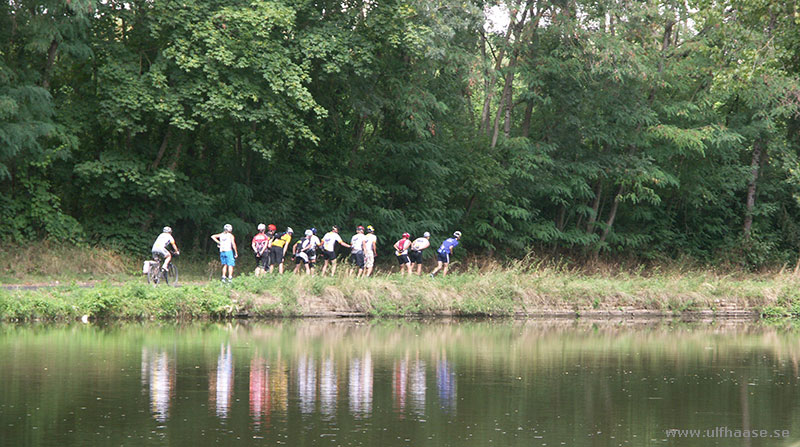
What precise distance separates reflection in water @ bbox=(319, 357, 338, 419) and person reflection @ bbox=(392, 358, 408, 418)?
790mm

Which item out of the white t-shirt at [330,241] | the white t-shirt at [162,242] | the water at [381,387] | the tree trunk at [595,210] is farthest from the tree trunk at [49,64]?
the tree trunk at [595,210]

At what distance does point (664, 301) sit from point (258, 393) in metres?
18.5

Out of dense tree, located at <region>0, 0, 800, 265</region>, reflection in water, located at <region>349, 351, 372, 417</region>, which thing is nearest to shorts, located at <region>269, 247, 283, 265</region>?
dense tree, located at <region>0, 0, 800, 265</region>

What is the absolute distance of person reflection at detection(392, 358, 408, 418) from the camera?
13656mm

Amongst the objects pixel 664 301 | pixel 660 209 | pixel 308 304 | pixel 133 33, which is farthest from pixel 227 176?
pixel 660 209

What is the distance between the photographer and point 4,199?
34344 mm

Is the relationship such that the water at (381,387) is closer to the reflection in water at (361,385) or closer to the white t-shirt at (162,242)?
the reflection in water at (361,385)

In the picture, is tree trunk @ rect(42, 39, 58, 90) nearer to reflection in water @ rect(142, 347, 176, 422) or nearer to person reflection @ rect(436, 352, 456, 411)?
reflection in water @ rect(142, 347, 176, 422)

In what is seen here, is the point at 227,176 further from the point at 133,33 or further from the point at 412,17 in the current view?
the point at 412,17

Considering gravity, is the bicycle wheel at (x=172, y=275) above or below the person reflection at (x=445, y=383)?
above

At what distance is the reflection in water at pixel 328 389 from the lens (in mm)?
13148

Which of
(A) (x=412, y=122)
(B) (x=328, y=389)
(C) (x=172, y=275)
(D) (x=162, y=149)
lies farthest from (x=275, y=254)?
(B) (x=328, y=389)

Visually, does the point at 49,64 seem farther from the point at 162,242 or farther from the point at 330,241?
the point at 330,241

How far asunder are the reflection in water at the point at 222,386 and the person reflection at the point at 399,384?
208 cm
